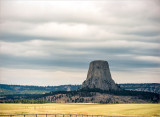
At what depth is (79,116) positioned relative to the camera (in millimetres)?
99625

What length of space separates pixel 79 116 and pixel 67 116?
4228mm

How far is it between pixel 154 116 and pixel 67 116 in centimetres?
3049

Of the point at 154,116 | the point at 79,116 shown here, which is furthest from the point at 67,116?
the point at 154,116

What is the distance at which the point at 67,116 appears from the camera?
99625mm

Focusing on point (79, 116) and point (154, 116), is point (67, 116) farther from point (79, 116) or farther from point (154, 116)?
point (154, 116)

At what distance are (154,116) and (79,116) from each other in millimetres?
26266

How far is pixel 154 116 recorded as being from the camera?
99000 mm
